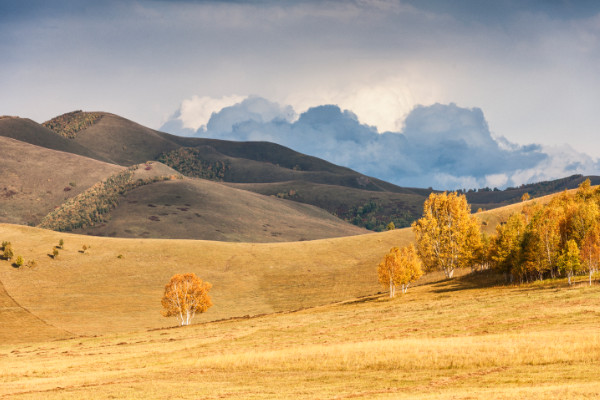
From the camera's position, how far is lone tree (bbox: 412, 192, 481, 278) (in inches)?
4045

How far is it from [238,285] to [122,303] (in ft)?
90.4

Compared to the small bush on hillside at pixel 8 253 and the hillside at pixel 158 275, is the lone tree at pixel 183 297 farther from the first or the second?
the small bush on hillside at pixel 8 253

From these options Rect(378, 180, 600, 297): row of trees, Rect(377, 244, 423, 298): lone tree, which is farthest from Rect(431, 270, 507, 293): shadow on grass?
Rect(377, 244, 423, 298): lone tree

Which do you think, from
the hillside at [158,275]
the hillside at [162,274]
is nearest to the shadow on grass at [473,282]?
the hillside at [158,275]

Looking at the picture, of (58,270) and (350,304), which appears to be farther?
(58,270)

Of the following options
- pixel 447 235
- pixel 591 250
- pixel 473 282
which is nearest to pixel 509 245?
pixel 473 282

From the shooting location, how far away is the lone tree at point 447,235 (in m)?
103

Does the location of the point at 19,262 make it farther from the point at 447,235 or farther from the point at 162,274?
the point at 447,235

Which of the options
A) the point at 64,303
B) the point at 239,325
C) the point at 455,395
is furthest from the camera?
the point at 64,303

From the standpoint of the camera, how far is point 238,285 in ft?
421

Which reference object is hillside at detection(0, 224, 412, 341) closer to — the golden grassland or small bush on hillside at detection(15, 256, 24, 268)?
small bush on hillside at detection(15, 256, 24, 268)

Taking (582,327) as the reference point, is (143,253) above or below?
above

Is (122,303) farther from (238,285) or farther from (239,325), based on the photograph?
(239,325)

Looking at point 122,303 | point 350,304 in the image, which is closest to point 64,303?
point 122,303
